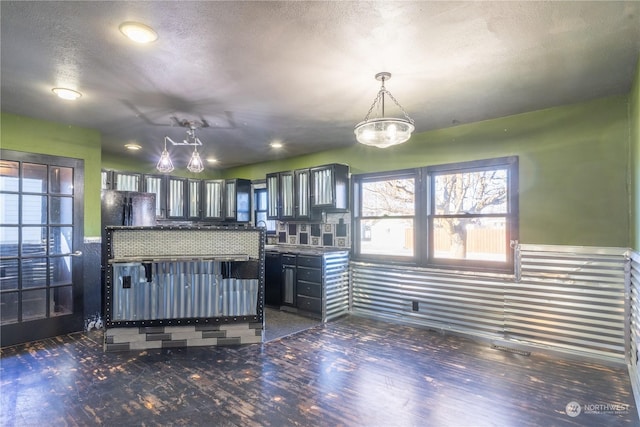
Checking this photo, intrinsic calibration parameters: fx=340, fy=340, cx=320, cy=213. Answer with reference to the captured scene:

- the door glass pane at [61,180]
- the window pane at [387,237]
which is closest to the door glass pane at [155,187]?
the door glass pane at [61,180]

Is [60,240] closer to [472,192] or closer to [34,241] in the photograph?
[34,241]

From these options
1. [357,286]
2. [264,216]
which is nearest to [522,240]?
[357,286]

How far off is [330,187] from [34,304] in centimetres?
387

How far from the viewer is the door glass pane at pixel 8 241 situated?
12.0 feet

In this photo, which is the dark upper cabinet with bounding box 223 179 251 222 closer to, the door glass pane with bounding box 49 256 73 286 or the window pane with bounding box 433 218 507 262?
the door glass pane with bounding box 49 256 73 286

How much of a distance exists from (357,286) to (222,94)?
10.7 feet

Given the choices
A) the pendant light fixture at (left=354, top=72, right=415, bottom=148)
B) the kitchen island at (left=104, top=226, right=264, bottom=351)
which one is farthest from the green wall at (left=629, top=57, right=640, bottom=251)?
the kitchen island at (left=104, top=226, right=264, bottom=351)

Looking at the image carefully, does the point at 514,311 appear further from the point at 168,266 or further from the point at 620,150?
the point at 168,266

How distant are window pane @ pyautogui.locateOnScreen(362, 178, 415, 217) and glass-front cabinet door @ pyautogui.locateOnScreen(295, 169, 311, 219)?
92 centimetres

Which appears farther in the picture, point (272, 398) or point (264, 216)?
point (264, 216)

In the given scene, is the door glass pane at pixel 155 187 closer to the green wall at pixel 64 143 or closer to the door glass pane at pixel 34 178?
the green wall at pixel 64 143

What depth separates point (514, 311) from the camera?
146 inches

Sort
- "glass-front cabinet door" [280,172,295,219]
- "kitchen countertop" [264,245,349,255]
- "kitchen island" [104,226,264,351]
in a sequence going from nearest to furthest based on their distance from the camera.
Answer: "kitchen island" [104,226,264,351] < "kitchen countertop" [264,245,349,255] < "glass-front cabinet door" [280,172,295,219]

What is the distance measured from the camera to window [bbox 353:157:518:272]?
3945 mm
